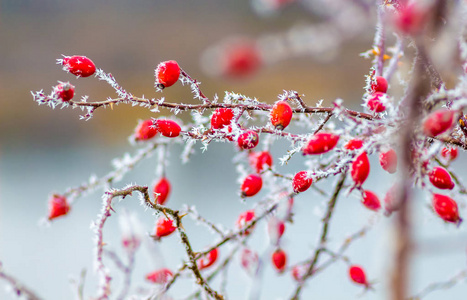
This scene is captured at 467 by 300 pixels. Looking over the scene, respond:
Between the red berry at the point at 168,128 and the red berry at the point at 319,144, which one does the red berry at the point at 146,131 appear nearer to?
the red berry at the point at 168,128

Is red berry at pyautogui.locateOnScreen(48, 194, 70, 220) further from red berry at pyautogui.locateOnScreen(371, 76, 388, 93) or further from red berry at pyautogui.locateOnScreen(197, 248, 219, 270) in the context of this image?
red berry at pyautogui.locateOnScreen(371, 76, 388, 93)

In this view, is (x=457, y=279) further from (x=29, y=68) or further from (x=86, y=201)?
(x=29, y=68)

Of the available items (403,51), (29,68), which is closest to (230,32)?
(29,68)

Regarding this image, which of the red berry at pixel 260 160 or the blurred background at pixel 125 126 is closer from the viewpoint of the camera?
the red berry at pixel 260 160

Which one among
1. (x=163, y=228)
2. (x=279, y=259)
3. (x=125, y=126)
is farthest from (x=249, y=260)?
(x=125, y=126)

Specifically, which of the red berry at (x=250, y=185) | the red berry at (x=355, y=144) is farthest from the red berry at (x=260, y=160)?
the red berry at (x=355, y=144)

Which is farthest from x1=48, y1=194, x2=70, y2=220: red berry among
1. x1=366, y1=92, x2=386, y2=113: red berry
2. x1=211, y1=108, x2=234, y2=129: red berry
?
x1=366, y1=92, x2=386, y2=113: red berry

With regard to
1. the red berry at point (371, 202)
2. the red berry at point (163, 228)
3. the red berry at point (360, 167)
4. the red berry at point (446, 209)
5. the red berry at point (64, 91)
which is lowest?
the red berry at point (163, 228)
